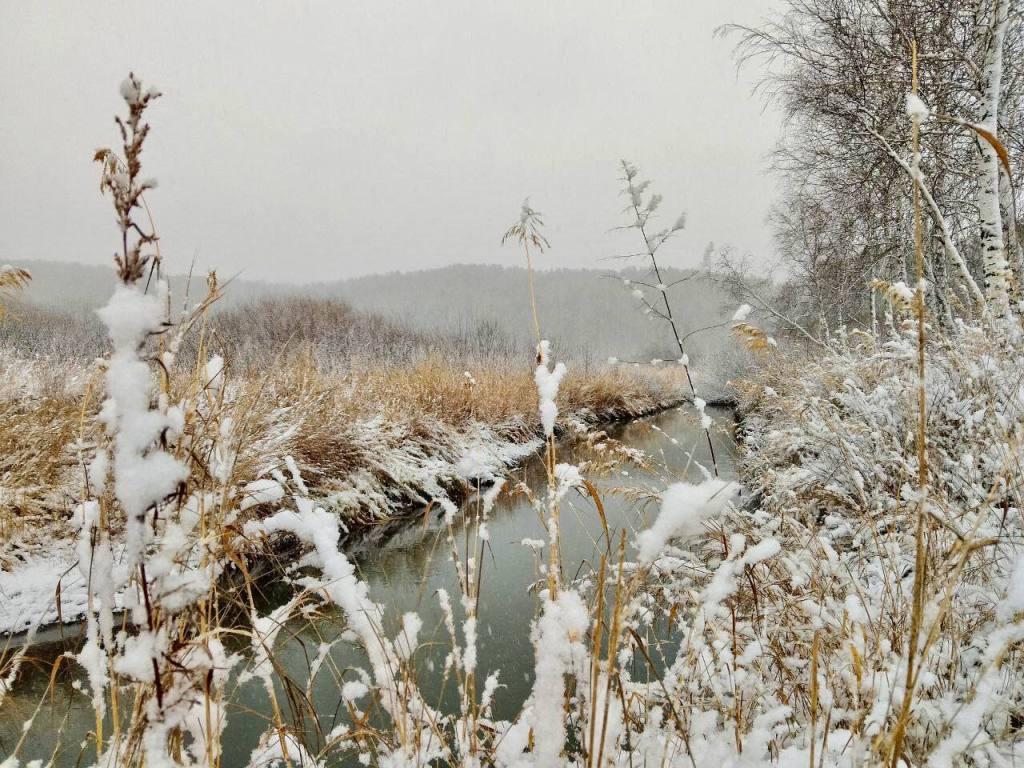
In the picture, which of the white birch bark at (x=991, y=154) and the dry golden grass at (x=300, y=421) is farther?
the white birch bark at (x=991, y=154)

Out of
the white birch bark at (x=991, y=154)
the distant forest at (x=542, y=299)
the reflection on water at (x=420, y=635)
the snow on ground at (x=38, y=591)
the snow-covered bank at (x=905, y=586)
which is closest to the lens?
the snow-covered bank at (x=905, y=586)

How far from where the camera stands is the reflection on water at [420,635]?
228 centimetres

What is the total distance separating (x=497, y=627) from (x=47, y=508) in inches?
135

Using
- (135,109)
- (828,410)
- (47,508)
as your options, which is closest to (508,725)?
(135,109)

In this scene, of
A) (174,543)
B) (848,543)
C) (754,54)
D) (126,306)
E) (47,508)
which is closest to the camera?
(126,306)

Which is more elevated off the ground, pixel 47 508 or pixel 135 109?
pixel 135 109

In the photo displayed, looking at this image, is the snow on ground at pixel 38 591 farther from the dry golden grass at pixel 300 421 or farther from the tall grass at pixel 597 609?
the tall grass at pixel 597 609

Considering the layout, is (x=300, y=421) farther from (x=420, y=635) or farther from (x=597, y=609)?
(x=597, y=609)

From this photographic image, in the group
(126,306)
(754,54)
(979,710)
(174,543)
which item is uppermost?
(754,54)

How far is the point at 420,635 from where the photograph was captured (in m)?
3.18

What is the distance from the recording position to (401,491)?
231 inches

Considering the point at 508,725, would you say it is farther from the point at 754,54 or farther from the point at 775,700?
the point at 754,54

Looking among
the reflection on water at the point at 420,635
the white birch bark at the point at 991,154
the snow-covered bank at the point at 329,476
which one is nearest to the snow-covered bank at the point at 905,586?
the reflection on water at the point at 420,635

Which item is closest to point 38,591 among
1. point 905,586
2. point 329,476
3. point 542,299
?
point 329,476
